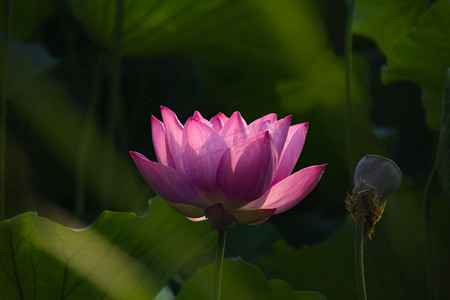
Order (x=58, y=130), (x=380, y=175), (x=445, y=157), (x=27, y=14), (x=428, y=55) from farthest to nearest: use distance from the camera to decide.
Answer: (x=58, y=130) → (x=27, y=14) → (x=428, y=55) → (x=445, y=157) → (x=380, y=175)

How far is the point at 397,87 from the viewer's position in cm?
114

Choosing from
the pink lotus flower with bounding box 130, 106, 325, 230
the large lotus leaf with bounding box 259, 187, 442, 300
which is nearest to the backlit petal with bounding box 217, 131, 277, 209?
the pink lotus flower with bounding box 130, 106, 325, 230

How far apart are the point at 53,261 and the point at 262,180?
180 mm

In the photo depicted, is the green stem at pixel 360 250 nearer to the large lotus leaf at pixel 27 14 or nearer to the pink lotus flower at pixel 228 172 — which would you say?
the pink lotus flower at pixel 228 172

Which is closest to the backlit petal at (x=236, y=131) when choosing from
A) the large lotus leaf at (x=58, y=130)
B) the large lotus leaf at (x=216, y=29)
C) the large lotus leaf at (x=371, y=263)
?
the large lotus leaf at (x=371, y=263)

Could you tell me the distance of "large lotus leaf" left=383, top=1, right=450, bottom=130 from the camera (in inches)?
22.6

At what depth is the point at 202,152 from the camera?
34cm

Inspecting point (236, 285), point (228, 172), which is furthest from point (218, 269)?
point (236, 285)

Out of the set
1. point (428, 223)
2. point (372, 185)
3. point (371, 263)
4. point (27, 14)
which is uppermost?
point (27, 14)

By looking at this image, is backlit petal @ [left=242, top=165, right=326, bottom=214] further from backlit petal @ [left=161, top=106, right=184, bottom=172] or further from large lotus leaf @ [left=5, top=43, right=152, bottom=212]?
large lotus leaf @ [left=5, top=43, right=152, bottom=212]

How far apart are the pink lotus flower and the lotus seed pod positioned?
0.03m

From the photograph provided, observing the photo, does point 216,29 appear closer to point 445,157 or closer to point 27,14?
point 27,14

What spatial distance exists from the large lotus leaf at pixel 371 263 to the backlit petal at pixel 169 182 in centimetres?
32

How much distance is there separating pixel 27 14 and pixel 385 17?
0.61m
